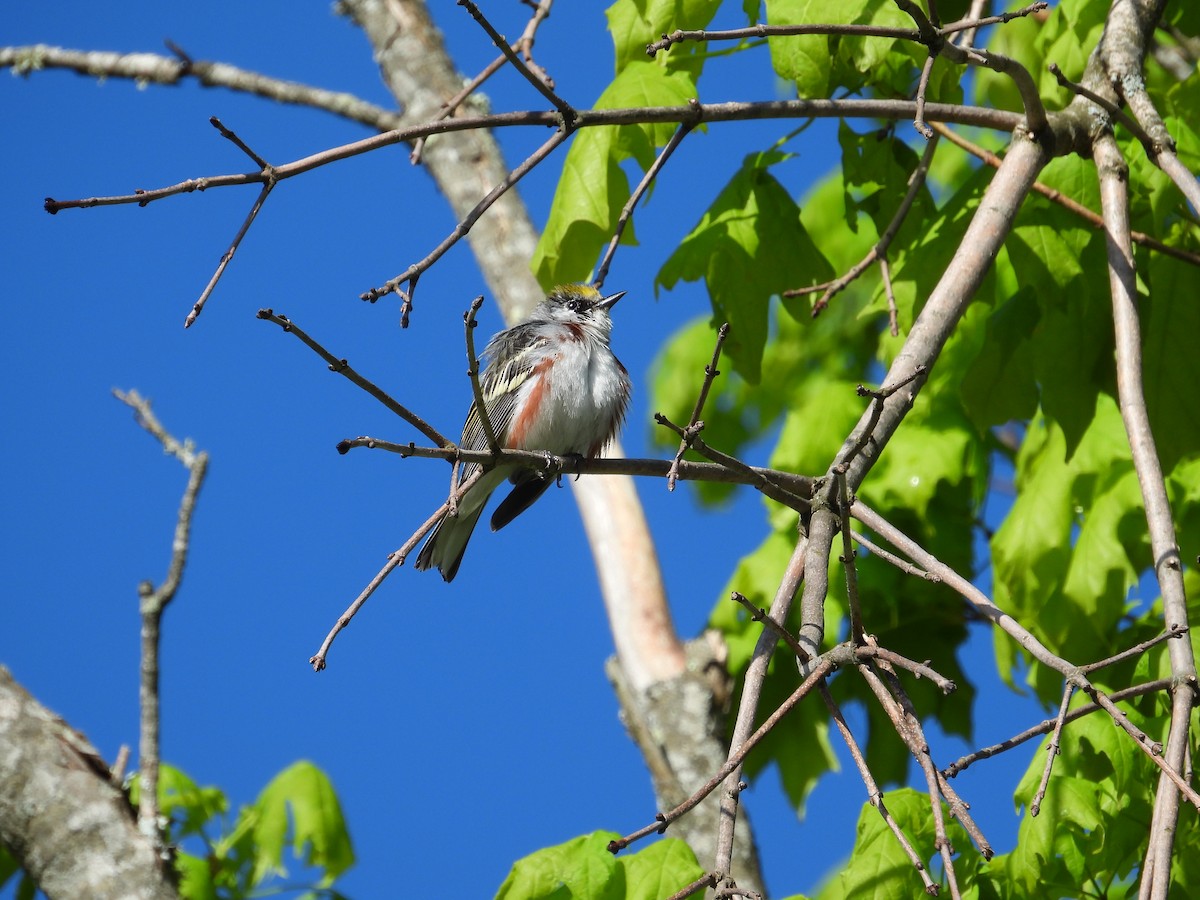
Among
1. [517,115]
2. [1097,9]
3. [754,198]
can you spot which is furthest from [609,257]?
[1097,9]

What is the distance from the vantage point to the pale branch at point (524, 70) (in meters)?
2.61

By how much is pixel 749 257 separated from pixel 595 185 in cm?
62

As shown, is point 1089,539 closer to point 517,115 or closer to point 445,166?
point 517,115

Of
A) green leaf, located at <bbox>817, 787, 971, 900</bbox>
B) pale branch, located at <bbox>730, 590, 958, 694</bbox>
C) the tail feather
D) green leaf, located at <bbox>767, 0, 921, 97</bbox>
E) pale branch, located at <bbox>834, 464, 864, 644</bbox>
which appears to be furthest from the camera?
the tail feather

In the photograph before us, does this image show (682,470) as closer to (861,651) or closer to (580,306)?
(861,651)

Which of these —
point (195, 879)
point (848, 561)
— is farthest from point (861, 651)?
point (195, 879)

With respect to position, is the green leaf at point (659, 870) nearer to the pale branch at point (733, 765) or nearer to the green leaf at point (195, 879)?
the pale branch at point (733, 765)

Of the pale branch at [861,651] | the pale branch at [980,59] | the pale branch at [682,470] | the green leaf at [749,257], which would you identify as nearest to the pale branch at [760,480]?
the pale branch at [682,470]

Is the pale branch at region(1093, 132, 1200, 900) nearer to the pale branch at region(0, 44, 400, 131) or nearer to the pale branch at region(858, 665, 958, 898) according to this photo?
the pale branch at region(858, 665, 958, 898)

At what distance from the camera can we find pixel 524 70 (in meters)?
2.70

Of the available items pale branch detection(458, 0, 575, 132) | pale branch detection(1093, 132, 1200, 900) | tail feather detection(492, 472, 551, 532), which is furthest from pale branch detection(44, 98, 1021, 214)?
tail feather detection(492, 472, 551, 532)

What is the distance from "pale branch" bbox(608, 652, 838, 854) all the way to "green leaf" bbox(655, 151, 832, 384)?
216 centimetres

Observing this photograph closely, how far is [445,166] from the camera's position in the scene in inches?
242

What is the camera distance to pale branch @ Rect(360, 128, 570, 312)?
2.52 m
